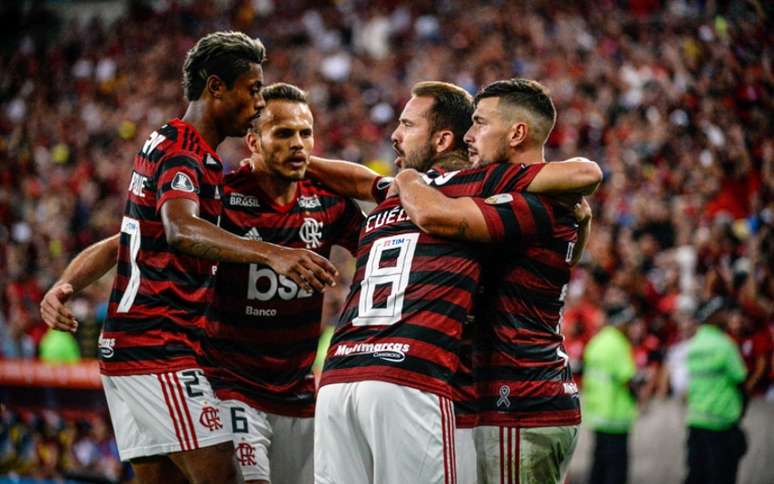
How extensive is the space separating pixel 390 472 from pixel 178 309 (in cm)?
121

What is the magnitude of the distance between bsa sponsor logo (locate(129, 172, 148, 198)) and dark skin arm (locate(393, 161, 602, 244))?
1.13m

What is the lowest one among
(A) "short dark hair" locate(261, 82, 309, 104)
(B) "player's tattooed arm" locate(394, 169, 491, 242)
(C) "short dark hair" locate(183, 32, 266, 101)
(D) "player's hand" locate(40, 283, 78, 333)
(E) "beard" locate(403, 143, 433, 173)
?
(D) "player's hand" locate(40, 283, 78, 333)

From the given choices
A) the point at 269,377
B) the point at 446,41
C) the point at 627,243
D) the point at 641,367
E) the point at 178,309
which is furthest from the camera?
the point at 446,41

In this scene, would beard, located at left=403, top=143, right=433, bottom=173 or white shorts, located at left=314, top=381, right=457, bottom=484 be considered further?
beard, located at left=403, top=143, right=433, bottom=173

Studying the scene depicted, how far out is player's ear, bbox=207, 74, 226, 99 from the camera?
15.3 ft

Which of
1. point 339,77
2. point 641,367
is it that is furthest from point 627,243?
point 339,77

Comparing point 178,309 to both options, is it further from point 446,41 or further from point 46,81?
point 46,81

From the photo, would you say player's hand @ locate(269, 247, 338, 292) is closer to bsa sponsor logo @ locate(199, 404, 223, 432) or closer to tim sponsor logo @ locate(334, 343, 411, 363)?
tim sponsor logo @ locate(334, 343, 411, 363)

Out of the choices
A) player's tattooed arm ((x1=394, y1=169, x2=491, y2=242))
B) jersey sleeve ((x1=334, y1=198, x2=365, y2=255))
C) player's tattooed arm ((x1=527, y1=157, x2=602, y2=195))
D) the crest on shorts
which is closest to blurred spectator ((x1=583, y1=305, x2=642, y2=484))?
jersey sleeve ((x1=334, y1=198, x2=365, y2=255))

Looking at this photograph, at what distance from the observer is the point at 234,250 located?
164 inches

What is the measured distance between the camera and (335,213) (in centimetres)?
557

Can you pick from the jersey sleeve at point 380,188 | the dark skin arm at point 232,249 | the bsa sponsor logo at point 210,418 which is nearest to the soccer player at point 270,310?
the jersey sleeve at point 380,188

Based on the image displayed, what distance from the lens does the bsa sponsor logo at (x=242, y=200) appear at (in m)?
5.34

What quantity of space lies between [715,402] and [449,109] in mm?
5330
